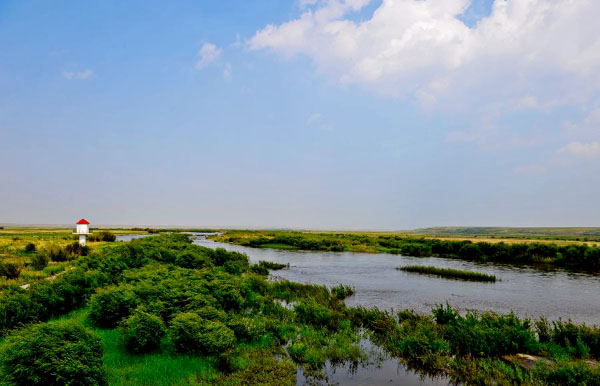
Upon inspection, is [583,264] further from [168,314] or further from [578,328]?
[168,314]

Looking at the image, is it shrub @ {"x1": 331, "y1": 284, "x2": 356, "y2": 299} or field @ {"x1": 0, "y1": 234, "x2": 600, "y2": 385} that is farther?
shrub @ {"x1": 331, "y1": 284, "x2": 356, "y2": 299}

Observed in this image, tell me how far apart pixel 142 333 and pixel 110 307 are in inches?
128

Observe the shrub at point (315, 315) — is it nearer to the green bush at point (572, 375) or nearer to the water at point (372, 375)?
the water at point (372, 375)

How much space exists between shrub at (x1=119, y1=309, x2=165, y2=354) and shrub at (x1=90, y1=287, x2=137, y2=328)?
6.91 ft

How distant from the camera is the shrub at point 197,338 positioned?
10344 mm

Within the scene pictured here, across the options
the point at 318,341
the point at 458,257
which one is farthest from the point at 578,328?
the point at 458,257

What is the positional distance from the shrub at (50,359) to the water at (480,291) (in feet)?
48.5

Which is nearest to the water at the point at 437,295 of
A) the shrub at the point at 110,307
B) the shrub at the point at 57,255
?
the shrub at the point at 110,307

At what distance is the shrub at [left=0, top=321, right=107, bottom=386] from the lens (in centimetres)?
708

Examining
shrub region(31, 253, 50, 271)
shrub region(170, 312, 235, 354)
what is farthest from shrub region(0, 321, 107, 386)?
shrub region(31, 253, 50, 271)

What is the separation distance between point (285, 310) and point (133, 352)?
7725 mm

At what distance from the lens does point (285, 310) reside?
16453 millimetres

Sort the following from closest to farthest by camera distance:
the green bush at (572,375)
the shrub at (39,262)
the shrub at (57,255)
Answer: the green bush at (572,375) → the shrub at (39,262) → the shrub at (57,255)

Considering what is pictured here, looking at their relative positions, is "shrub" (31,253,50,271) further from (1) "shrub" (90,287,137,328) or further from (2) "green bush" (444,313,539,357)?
(2) "green bush" (444,313,539,357)
